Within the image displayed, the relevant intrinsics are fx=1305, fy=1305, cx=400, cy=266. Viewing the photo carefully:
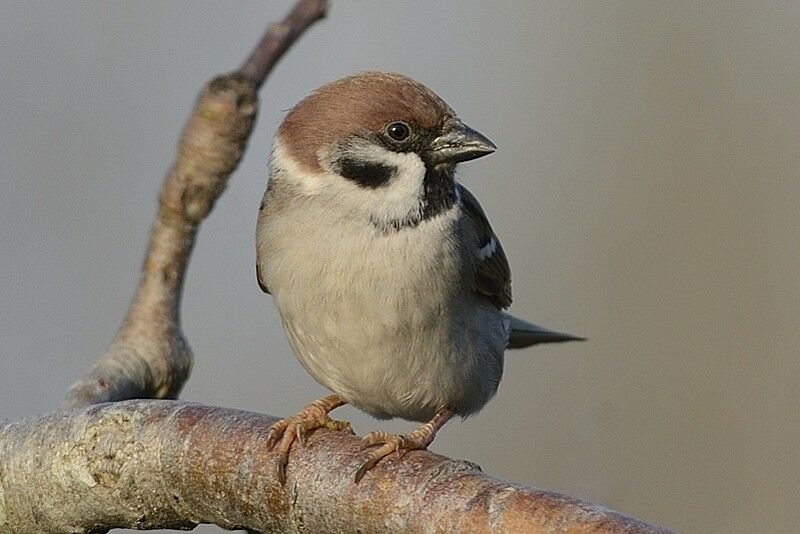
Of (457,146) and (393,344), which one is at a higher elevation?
(457,146)

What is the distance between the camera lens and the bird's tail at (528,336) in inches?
183

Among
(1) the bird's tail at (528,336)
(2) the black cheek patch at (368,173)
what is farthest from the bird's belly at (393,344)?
(1) the bird's tail at (528,336)

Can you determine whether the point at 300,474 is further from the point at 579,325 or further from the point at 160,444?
the point at 579,325

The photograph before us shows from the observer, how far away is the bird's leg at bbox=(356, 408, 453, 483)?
2596mm

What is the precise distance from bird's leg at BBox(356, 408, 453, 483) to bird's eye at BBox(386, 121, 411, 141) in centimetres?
77

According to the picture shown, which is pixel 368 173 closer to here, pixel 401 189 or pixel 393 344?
pixel 401 189

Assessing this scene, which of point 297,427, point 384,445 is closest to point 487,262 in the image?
point 297,427

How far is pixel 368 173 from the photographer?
348 cm

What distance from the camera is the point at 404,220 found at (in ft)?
11.3

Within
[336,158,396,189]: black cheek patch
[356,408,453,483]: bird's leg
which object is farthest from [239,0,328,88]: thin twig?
[356,408,453,483]: bird's leg

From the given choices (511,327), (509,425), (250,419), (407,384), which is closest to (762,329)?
(509,425)

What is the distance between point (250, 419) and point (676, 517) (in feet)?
9.86

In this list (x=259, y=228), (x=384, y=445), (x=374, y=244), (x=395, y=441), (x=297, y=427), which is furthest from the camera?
(x=259, y=228)

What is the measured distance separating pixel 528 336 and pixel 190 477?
84.5 inches
